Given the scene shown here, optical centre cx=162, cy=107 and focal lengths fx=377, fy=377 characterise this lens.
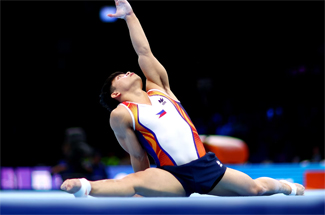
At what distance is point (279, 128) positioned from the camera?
9.52 meters

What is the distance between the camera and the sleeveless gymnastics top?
237cm

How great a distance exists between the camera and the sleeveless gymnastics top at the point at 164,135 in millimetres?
2373

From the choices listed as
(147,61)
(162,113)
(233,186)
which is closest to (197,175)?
(233,186)

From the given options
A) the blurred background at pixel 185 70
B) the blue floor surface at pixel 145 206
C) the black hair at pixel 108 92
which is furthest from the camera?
the blurred background at pixel 185 70

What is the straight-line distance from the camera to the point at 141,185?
216 centimetres

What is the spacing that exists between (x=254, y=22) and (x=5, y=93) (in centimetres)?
663

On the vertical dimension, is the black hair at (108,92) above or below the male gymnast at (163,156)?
above

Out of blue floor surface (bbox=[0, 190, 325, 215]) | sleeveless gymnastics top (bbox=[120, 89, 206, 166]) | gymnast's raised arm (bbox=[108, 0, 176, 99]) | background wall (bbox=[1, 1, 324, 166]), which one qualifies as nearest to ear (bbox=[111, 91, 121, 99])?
sleeveless gymnastics top (bbox=[120, 89, 206, 166])

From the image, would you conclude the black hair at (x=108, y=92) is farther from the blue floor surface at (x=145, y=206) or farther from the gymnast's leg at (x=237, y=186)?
the blue floor surface at (x=145, y=206)

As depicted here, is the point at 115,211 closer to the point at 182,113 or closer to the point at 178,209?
the point at 178,209

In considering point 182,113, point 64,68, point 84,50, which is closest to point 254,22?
point 84,50

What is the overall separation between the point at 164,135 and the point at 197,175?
1.08 feet

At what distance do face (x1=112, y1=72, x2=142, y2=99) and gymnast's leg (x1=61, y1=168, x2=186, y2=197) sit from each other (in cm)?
65

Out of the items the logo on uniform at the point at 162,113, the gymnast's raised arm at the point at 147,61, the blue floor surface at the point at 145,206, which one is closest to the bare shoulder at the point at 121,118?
the logo on uniform at the point at 162,113
